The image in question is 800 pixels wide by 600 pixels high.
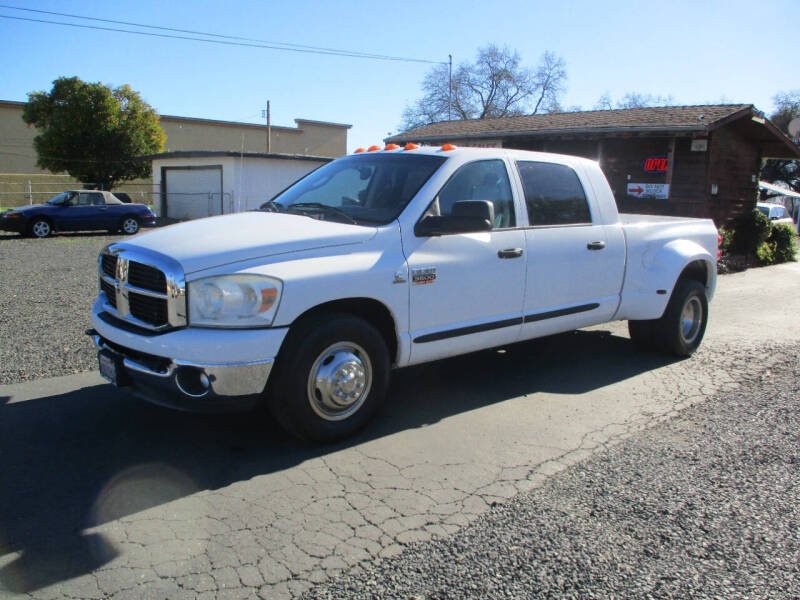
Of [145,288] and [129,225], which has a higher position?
[145,288]

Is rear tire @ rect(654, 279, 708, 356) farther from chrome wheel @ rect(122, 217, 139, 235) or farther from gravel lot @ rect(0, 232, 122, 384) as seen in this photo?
chrome wheel @ rect(122, 217, 139, 235)

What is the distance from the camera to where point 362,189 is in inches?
199

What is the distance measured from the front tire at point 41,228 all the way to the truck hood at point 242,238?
58.1 ft

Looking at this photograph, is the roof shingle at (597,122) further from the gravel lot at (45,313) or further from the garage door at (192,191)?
the gravel lot at (45,313)

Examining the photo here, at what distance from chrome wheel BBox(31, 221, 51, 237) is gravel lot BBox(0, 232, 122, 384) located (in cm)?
515

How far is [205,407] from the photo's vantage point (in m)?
3.80

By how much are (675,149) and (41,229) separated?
59.0ft

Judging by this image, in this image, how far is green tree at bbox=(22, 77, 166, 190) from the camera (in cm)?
3158

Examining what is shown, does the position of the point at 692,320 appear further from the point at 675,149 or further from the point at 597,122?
the point at 597,122

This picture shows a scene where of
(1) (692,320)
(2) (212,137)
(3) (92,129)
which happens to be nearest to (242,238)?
(1) (692,320)

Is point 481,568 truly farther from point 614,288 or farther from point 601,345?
point 601,345

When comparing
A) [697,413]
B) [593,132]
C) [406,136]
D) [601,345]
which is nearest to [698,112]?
[593,132]

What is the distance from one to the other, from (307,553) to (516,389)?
2909mm

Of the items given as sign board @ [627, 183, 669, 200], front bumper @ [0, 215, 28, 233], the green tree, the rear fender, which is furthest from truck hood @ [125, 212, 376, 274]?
the green tree
